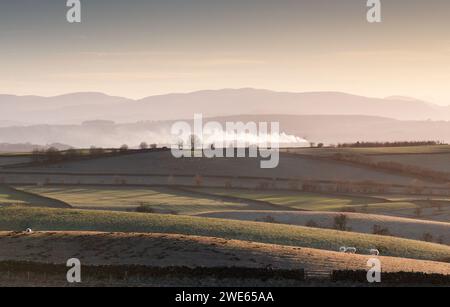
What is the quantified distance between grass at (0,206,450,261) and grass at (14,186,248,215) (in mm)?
19230

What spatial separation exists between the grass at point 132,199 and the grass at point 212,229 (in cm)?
1923

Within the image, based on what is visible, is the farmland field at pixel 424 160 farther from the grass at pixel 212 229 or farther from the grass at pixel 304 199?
the grass at pixel 212 229

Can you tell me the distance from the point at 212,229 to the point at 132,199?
147ft

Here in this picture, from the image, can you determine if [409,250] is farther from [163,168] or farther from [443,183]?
[163,168]

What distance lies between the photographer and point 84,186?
127 m

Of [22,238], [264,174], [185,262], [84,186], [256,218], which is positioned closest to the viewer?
[185,262]

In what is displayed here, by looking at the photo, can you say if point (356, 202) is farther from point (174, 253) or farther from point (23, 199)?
point (174, 253)

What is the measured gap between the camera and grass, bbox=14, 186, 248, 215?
322 ft

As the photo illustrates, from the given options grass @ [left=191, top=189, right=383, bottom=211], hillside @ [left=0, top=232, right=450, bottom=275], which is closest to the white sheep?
hillside @ [left=0, top=232, right=450, bottom=275]

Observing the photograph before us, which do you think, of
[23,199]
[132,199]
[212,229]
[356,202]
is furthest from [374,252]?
[23,199]

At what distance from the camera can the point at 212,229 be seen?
67750 millimetres
